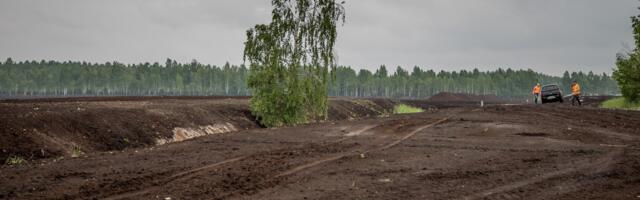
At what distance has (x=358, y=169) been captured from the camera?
1003 centimetres

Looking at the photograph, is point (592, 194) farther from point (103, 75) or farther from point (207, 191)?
point (103, 75)

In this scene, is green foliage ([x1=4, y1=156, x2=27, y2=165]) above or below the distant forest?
below

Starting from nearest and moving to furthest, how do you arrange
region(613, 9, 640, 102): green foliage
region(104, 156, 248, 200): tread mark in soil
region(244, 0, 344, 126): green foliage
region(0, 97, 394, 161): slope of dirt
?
1. region(104, 156, 248, 200): tread mark in soil
2. region(0, 97, 394, 161): slope of dirt
3. region(244, 0, 344, 126): green foliage
4. region(613, 9, 640, 102): green foliage

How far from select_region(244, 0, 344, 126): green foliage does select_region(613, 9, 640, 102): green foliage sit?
79.4 feet

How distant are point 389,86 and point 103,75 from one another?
90700 mm

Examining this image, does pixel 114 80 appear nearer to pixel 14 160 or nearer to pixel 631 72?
pixel 631 72

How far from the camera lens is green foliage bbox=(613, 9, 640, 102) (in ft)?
129

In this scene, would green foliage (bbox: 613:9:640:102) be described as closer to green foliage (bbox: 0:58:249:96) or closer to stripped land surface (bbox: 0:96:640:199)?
stripped land surface (bbox: 0:96:640:199)

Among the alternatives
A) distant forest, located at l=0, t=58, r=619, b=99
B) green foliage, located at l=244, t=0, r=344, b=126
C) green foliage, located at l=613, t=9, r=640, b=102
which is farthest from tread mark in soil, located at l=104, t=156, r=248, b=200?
distant forest, located at l=0, t=58, r=619, b=99

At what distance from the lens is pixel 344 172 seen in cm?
972

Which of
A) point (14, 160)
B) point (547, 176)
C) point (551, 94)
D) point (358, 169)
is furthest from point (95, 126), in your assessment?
point (551, 94)

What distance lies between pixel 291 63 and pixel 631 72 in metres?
26.7

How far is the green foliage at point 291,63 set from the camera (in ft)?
87.7

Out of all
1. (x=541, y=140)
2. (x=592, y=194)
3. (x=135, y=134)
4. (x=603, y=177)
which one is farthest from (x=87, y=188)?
(x=135, y=134)
